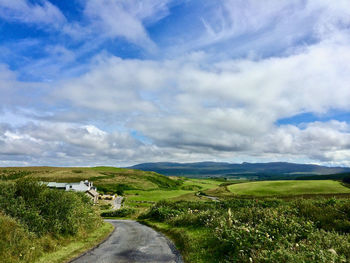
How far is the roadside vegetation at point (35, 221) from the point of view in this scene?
15141 mm

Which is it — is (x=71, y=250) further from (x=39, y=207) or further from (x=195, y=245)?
(x=195, y=245)

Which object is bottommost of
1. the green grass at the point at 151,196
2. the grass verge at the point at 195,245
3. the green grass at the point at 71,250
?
the green grass at the point at 151,196

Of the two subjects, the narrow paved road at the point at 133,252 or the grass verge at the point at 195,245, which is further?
the narrow paved road at the point at 133,252

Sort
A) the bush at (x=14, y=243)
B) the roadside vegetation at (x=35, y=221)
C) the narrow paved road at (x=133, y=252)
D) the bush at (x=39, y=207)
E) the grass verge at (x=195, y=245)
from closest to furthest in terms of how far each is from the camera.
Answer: the bush at (x=14, y=243) < the roadside vegetation at (x=35, y=221) < the grass verge at (x=195, y=245) < the narrow paved road at (x=133, y=252) < the bush at (x=39, y=207)

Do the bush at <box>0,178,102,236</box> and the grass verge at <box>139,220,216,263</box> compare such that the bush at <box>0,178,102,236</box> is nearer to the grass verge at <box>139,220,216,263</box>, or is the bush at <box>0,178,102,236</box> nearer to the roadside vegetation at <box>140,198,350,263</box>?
the grass verge at <box>139,220,216,263</box>

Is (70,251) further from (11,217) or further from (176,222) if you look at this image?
(176,222)

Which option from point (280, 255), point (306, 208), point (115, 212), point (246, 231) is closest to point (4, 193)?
point (246, 231)

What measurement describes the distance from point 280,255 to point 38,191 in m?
19.3

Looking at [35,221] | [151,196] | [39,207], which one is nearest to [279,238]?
[35,221]

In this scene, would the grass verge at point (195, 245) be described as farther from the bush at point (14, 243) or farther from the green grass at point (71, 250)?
the bush at point (14, 243)

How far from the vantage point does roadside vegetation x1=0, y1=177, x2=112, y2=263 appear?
15.1 meters

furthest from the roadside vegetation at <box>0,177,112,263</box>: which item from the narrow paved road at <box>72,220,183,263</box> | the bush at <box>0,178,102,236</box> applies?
the narrow paved road at <box>72,220,183,263</box>

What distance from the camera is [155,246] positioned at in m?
20.4

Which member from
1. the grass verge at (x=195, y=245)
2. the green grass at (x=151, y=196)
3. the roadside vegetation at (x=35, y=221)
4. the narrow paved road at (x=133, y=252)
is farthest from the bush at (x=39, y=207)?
the green grass at (x=151, y=196)
